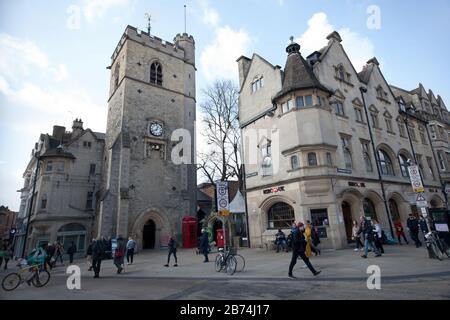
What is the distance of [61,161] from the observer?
94.3 feet

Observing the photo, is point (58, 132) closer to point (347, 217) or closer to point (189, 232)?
point (189, 232)

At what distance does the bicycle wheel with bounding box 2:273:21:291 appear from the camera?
30.8 feet

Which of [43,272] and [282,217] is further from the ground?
[282,217]

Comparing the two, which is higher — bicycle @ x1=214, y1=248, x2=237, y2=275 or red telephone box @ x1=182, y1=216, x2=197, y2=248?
red telephone box @ x1=182, y1=216, x2=197, y2=248

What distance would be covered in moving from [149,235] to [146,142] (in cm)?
1004

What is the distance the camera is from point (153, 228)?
1053 inches

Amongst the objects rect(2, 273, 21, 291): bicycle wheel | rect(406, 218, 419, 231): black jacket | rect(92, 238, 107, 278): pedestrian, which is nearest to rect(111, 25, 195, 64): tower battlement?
rect(92, 238, 107, 278): pedestrian

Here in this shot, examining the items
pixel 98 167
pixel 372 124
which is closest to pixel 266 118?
pixel 372 124

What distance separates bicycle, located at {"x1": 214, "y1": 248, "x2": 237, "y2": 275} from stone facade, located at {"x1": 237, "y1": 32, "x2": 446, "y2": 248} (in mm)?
7557

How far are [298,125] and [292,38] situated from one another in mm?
8344

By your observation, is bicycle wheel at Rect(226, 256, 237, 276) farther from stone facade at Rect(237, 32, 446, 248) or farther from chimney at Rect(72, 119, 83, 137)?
chimney at Rect(72, 119, 83, 137)

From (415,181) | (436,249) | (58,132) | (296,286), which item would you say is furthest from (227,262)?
(58,132)

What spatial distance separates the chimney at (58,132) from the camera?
3362cm
